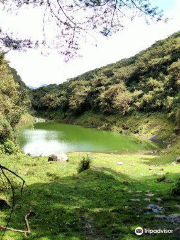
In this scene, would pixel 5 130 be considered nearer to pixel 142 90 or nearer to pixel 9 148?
pixel 9 148

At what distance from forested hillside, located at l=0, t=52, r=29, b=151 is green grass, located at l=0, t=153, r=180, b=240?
4.60m

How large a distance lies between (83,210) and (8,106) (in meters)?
16.8

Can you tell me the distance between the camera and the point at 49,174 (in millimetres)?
15906

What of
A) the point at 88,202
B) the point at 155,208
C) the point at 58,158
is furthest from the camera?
the point at 58,158

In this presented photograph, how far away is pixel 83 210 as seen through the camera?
930 cm

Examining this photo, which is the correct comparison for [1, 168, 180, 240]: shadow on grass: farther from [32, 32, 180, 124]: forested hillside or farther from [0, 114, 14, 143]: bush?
[32, 32, 180, 124]: forested hillside

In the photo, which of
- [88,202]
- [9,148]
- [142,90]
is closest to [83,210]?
[88,202]

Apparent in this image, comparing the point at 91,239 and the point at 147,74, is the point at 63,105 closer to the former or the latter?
the point at 147,74

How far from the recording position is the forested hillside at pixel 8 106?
851 inches

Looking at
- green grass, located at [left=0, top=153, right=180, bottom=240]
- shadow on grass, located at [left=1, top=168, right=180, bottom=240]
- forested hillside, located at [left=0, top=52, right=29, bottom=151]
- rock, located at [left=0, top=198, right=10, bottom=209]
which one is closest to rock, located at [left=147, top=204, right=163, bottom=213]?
green grass, located at [left=0, top=153, right=180, bottom=240]

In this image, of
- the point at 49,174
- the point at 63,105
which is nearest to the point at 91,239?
the point at 49,174

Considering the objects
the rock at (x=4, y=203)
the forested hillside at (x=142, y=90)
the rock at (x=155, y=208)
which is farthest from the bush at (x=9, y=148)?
the forested hillside at (x=142, y=90)

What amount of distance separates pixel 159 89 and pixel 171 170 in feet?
120

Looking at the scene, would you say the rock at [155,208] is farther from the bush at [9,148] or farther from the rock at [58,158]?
the bush at [9,148]
